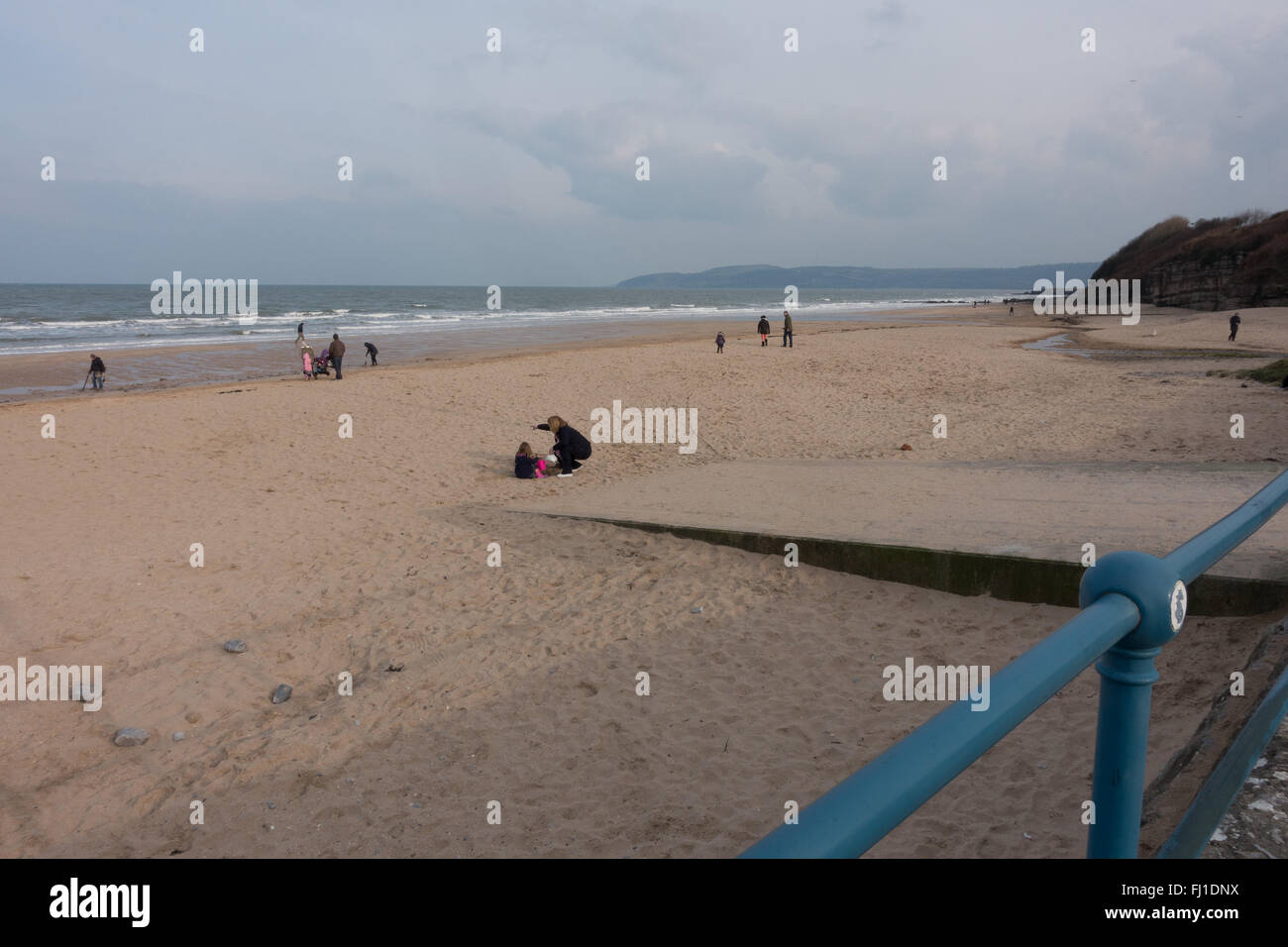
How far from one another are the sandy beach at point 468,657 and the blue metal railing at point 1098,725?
2734mm

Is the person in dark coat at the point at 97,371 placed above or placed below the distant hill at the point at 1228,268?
below

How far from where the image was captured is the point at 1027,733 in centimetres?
478

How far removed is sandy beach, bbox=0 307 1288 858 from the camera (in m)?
4.64

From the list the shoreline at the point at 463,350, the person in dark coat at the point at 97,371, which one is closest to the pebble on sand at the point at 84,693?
the shoreline at the point at 463,350

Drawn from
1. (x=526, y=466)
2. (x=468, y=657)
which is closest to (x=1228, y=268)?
(x=526, y=466)

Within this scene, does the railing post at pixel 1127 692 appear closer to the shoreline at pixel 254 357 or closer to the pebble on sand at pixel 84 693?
the pebble on sand at pixel 84 693

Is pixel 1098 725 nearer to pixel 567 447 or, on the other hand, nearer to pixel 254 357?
pixel 567 447

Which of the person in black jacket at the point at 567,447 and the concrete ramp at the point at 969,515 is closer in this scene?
the concrete ramp at the point at 969,515

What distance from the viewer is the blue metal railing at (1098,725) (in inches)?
38.7

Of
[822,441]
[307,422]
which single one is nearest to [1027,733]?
[822,441]

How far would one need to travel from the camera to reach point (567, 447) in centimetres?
1239

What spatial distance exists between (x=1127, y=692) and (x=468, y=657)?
5.75m
